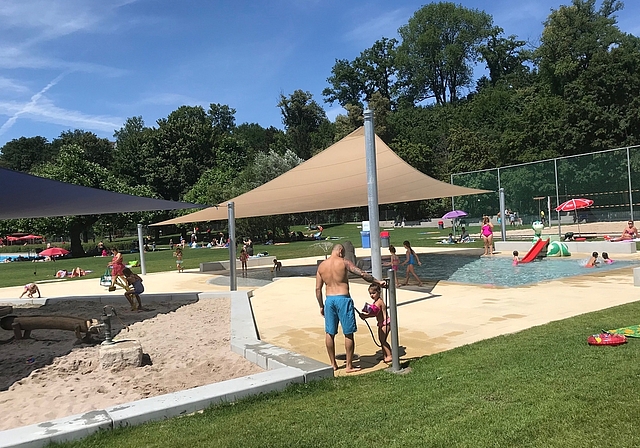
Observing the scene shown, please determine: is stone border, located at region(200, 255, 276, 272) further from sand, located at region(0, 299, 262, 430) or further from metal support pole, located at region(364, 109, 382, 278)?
metal support pole, located at region(364, 109, 382, 278)

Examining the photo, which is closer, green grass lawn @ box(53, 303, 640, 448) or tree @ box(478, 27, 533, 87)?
green grass lawn @ box(53, 303, 640, 448)

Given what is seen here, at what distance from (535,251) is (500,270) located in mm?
2962

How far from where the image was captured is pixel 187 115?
275 feet

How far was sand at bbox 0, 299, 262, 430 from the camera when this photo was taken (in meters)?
4.96

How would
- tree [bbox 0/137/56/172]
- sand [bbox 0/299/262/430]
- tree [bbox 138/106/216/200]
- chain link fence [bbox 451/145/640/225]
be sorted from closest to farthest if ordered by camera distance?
sand [bbox 0/299/262/430] → chain link fence [bbox 451/145/640/225] → tree [bbox 138/106/216/200] → tree [bbox 0/137/56/172]

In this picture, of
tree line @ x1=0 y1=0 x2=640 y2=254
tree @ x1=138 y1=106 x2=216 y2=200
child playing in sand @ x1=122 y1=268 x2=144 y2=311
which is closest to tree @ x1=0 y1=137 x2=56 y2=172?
tree line @ x1=0 y1=0 x2=640 y2=254

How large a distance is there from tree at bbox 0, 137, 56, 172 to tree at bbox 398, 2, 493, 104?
58.3 meters

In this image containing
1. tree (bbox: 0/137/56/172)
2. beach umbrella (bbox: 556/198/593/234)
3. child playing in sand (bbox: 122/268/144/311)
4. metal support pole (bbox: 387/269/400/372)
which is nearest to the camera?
metal support pole (bbox: 387/269/400/372)

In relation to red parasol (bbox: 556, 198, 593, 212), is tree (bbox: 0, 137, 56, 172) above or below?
above

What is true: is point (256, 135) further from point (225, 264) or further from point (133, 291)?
point (133, 291)

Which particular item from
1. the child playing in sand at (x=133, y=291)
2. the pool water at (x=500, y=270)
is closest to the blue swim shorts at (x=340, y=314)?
the child playing in sand at (x=133, y=291)

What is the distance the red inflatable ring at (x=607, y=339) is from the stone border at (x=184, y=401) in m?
2.72

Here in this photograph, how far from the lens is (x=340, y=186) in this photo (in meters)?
14.3

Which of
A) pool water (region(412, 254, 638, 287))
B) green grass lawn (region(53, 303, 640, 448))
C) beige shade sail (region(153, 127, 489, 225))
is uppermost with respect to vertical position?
beige shade sail (region(153, 127, 489, 225))
